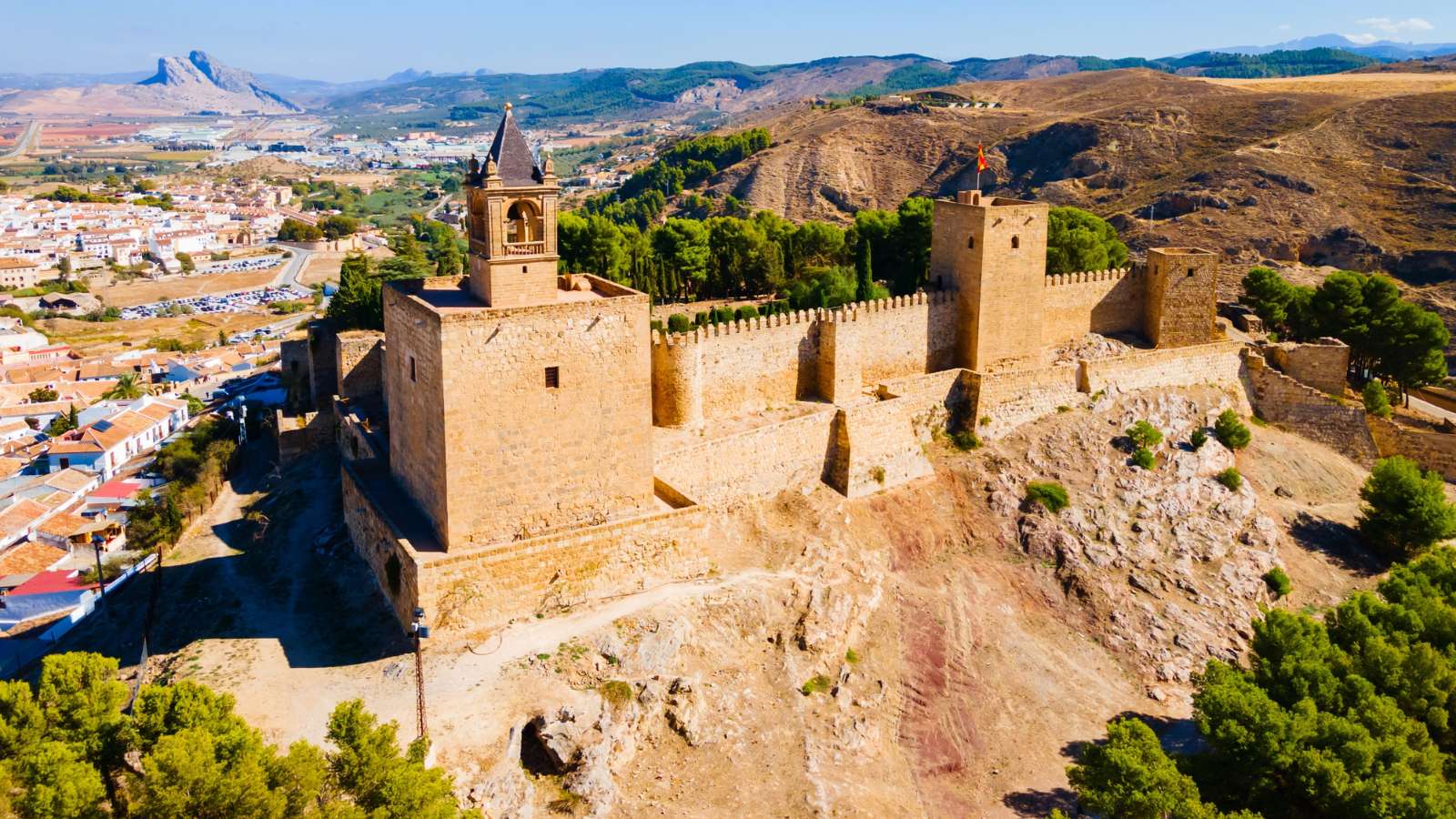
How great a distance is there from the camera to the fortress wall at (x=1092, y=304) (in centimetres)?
3422

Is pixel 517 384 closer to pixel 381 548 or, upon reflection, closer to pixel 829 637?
pixel 381 548

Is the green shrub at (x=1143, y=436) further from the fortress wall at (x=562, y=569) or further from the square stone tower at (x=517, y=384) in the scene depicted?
the square stone tower at (x=517, y=384)

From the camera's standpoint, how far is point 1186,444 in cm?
3241

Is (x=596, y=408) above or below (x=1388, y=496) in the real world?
above

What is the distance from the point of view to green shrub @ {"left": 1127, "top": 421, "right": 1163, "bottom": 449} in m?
31.8

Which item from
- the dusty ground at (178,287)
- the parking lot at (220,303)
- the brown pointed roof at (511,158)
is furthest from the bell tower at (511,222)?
the dusty ground at (178,287)

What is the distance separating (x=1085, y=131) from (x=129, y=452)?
71.6 m

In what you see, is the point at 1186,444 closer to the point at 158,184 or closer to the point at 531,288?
the point at 531,288

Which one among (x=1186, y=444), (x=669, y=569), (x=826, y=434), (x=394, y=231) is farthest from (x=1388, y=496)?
(x=394, y=231)

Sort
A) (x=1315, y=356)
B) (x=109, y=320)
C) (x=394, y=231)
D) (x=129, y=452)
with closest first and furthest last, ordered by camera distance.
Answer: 1. (x=1315, y=356)
2. (x=129, y=452)
3. (x=109, y=320)
4. (x=394, y=231)

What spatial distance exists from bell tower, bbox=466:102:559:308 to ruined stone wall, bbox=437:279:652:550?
107 cm

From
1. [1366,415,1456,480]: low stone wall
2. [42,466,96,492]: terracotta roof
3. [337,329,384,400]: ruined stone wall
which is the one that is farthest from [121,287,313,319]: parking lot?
[1366,415,1456,480]: low stone wall

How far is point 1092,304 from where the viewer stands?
3503 cm

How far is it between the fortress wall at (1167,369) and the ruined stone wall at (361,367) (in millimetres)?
19929
